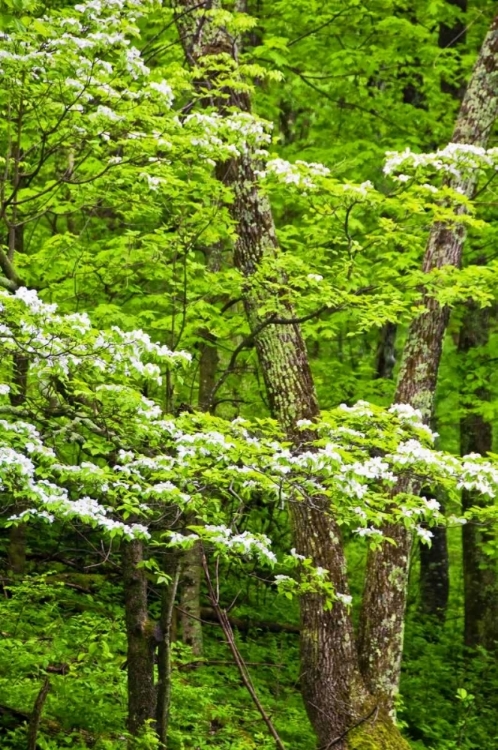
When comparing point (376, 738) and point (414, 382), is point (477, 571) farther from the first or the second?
point (376, 738)

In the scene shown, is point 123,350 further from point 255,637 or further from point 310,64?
point 310,64

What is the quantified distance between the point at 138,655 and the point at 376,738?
248 centimetres

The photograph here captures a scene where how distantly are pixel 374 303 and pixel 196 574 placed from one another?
13.7ft

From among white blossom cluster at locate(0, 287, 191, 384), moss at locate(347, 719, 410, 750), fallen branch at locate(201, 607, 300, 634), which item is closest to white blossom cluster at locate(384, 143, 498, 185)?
white blossom cluster at locate(0, 287, 191, 384)

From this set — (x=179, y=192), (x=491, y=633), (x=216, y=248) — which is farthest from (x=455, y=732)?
(x=179, y=192)

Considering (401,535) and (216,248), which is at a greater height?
(216,248)

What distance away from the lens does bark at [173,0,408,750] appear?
23.9ft

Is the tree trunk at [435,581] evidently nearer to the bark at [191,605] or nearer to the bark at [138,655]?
the bark at [191,605]

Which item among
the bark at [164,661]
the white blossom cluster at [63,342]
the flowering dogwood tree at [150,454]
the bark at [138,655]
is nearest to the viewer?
the white blossom cluster at [63,342]

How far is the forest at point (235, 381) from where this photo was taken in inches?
188

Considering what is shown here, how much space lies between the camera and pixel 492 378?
10703mm

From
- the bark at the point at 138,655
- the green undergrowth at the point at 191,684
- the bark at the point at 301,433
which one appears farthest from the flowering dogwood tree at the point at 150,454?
the bark at the point at 301,433

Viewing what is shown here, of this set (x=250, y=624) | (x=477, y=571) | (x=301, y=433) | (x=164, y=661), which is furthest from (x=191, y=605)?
(x=477, y=571)

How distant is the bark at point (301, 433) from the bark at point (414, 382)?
272 mm
